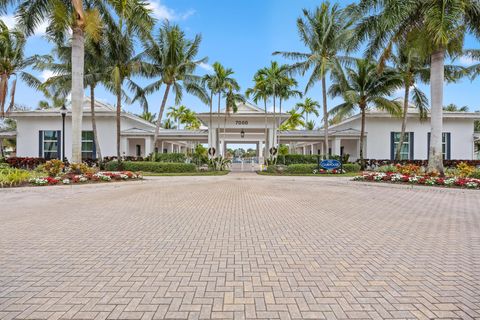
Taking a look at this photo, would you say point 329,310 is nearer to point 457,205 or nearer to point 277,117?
point 457,205

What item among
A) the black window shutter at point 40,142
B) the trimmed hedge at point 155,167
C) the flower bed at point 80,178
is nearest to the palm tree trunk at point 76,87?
the flower bed at point 80,178

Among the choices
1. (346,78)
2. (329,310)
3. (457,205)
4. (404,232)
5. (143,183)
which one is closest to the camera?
(329,310)

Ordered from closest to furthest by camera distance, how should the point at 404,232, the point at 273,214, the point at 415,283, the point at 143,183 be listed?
1. the point at 415,283
2. the point at 404,232
3. the point at 273,214
4. the point at 143,183

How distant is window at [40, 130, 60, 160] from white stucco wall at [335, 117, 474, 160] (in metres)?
29.6

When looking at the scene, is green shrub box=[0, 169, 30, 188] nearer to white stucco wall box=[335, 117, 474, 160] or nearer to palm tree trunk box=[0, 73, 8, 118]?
palm tree trunk box=[0, 73, 8, 118]

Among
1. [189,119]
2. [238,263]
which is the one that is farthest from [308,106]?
[238,263]

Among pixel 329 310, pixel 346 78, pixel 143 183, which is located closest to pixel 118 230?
pixel 329 310

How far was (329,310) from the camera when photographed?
275cm

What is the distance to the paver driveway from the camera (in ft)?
9.21

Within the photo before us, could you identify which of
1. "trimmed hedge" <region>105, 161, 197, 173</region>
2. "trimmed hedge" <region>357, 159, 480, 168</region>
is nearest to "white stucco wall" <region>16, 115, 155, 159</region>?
"trimmed hedge" <region>105, 161, 197, 173</region>

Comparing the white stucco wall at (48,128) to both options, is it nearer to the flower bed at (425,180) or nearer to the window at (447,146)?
the flower bed at (425,180)

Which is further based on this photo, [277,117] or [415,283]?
[277,117]

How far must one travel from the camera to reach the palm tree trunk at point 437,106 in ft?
45.3

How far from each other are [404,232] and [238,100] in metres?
20.0
